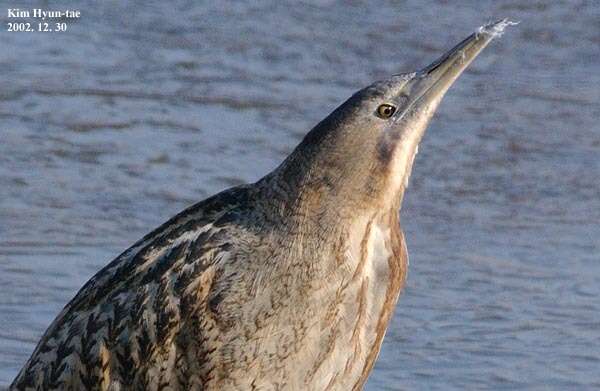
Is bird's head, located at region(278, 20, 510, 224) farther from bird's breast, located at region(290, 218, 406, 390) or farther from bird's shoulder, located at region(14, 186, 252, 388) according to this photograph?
bird's shoulder, located at region(14, 186, 252, 388)

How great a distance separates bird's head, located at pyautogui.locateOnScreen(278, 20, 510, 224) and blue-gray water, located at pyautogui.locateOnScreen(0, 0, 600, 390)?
5.03ft

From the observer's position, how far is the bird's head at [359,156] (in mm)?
5797

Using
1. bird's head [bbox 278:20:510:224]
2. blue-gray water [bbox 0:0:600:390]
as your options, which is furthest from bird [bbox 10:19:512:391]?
blue-gray water [bbox 0:0:600:390]

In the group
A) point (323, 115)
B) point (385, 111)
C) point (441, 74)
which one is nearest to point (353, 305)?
point (385, 111)

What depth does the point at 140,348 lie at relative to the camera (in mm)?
5727

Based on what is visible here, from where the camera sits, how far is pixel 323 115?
31.6 feet

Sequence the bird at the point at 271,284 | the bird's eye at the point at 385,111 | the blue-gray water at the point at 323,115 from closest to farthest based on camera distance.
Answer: the bird at the point at 271,284, the bird's eye at the point at 385,111, the blue-gray water at the point at 323,115

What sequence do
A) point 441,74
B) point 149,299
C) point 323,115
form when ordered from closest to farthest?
point 149,299
point 441,74
point 323,115

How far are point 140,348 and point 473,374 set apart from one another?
6.29ft

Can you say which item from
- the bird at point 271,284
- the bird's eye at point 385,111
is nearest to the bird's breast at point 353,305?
the bird at point 271,284

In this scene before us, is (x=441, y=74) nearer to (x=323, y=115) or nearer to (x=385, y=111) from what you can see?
(x=385, y=111)

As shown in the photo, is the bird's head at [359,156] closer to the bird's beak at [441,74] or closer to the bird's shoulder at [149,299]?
the bird's beak at [441,74]

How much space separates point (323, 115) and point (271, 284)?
12.8 ft

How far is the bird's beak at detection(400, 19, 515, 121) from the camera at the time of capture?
592 centimetres
